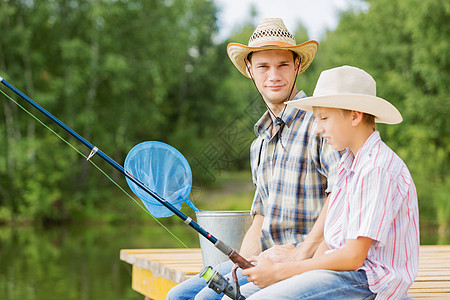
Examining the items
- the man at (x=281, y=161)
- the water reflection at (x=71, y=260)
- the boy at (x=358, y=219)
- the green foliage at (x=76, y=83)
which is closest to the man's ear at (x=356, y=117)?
the boy at (x=358, y=219)

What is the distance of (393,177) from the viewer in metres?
1.84

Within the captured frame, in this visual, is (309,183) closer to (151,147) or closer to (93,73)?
(151,147)

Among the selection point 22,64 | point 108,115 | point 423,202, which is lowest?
point 423,202

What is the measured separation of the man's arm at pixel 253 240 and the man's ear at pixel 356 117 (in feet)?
2.57

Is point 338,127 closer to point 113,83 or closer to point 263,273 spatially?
point 263,273

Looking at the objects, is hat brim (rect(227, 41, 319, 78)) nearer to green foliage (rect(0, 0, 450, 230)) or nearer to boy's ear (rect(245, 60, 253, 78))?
Answer: boy's ear (rect(245, 60, 253, 78))

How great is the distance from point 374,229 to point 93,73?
1599 centimetres

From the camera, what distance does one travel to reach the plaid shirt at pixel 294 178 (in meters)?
2.44

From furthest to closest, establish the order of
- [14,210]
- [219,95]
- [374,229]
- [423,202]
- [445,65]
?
[219,95] → [445,65] → [14,210] → [423,202] → [374,229]

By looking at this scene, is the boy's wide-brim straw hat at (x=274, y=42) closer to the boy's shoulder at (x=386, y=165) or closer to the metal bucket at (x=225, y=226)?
the metal bucket at (x=225, y=226)

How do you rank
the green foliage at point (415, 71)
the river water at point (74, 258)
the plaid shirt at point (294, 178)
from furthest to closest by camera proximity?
1. the green foliage at point (415, 71)
2. the river water at point (74, 258)
3. the plaid shirt at point (294, 178)

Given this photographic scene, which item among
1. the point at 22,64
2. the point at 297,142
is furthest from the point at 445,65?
the point at 297,142

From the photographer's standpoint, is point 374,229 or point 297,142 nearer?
point 374,229

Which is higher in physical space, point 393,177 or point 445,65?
point 445,65
